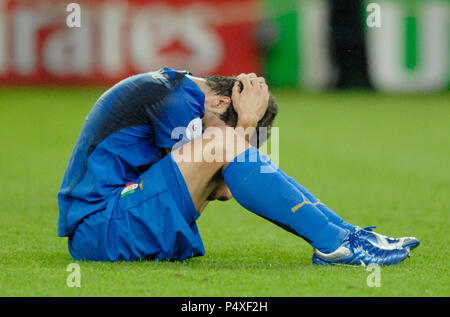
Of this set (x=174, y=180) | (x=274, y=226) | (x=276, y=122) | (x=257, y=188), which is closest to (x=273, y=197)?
(x=257, y=188)

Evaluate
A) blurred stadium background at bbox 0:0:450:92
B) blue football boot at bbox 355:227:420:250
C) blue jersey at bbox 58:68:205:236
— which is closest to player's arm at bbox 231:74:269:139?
blue jersey at bbox 58:68:205:236

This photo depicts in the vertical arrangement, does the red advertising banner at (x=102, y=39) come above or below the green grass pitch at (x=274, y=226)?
above

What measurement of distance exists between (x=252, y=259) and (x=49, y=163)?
3956 millimetres

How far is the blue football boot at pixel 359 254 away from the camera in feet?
11.2

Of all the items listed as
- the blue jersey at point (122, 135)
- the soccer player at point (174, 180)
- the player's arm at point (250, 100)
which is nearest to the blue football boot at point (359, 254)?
the soccer player at point (174, 180)

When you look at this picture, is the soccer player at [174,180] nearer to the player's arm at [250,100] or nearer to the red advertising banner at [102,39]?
the player's arm at [250,100]

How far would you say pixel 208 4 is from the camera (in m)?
13.0

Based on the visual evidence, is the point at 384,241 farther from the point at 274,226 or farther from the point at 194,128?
the point at 274,226

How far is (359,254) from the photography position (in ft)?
11.2

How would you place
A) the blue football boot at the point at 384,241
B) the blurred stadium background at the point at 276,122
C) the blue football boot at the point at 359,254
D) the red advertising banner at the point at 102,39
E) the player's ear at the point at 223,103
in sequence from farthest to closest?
the red advertising banner at the point at 102,39 < the player's ear at the point at 223,103 < the blue football boot at the point at 384,241 < the blue football boot at the point at 359,254 < the blurred stadium background at the point at 276,122

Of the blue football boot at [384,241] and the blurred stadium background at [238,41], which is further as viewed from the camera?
the blurred stadium background at [238,41]
